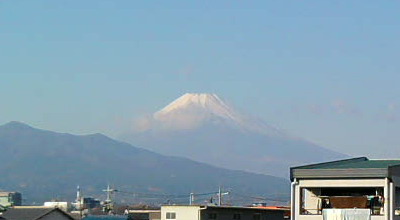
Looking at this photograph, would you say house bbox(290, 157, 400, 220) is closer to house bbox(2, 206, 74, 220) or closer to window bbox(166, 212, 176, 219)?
window bbox(166, 212, 176, 219)

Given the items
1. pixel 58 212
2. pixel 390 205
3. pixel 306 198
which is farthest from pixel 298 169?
pixel 58 212

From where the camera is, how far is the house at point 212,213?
59.4m

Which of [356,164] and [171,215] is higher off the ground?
[356,164]

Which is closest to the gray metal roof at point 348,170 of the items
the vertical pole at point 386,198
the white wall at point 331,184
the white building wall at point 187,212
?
the white wall at point 331,184

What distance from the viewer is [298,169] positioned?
1809 inches

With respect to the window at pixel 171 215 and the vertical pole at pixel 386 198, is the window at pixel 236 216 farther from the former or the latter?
the vertical pole at pixel 386 198

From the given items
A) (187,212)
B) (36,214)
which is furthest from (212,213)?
(36,214)

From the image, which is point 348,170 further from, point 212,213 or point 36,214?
point 36,214

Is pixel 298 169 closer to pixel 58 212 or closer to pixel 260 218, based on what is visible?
pixel 260 218

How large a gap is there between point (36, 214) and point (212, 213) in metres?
12.3

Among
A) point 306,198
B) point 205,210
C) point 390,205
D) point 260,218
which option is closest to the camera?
point 390,205

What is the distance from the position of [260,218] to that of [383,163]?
58.2ft

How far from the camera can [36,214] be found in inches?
2554

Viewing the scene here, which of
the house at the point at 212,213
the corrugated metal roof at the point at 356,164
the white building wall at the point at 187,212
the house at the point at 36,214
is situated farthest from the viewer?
the house at the point at 36,214
